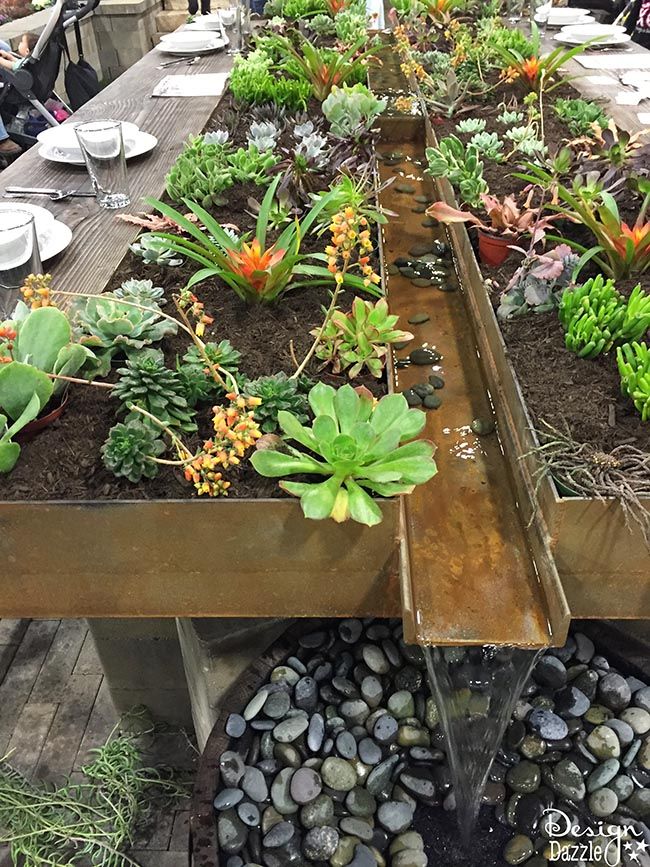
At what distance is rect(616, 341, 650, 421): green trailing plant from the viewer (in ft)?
3.33

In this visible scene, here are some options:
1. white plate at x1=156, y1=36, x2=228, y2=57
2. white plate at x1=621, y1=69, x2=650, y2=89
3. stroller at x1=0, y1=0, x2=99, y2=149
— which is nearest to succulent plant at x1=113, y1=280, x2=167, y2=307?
white plate at x1=621, y1=69, x2=650, y2=89

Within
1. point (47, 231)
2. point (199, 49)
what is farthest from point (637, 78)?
point (47, 231)

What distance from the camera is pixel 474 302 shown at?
1.46 m

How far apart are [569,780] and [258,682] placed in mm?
559

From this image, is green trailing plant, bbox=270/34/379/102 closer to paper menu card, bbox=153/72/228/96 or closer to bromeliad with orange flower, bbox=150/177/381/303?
paper menu card, bbox=153/72/228/96

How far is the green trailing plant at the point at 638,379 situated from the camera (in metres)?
1.02

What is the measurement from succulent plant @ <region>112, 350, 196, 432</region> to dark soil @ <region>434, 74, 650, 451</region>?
1.67ft

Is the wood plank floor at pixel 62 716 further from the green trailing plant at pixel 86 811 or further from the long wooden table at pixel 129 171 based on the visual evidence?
the long wooden table at pixel 129 171

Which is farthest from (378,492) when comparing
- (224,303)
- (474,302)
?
(474,302)

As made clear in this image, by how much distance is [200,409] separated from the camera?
1.10 meters

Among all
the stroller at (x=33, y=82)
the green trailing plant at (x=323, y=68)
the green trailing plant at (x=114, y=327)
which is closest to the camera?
the green trailing plant at (x=114, y=327)

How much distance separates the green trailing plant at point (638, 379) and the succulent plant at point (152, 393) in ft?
2.07

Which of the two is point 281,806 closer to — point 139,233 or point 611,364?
point 611,364

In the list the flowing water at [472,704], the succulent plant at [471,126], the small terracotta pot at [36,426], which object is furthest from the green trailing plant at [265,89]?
the flowing water at [472,704]
